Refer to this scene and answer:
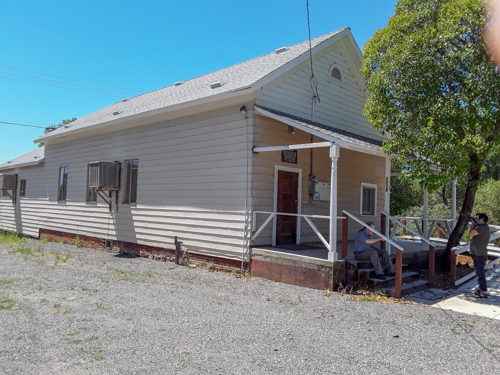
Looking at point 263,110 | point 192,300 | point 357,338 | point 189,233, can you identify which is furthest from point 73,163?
point 357,338

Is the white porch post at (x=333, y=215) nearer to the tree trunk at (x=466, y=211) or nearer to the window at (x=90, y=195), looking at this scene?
the tree trunk at (x=466, y=211)

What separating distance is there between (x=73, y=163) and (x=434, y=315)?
42.0 ft

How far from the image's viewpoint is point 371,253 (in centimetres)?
762

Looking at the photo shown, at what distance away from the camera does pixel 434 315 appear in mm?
6164

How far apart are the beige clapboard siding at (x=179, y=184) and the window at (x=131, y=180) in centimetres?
20

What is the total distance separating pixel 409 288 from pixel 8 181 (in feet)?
57.6

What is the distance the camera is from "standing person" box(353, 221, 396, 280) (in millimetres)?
7613

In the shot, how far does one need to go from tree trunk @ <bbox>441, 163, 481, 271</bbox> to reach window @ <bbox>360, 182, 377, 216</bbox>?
3.05 m

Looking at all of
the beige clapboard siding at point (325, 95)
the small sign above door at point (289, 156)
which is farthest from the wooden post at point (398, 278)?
the beige clapboard siding at point (325, 95)

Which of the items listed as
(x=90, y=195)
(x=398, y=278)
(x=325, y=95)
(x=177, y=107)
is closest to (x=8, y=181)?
(x=90, y=195)

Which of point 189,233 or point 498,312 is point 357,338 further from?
point 189,233

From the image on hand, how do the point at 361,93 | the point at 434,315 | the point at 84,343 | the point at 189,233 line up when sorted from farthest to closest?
the point at 361,93, the point at 189,233, the point at 434,315, the point at 84,343

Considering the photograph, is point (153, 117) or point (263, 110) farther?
point (153, 117)

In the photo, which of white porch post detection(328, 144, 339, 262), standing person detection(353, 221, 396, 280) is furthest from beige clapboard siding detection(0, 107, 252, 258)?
standing person detection(353, 221, 396, 280)
